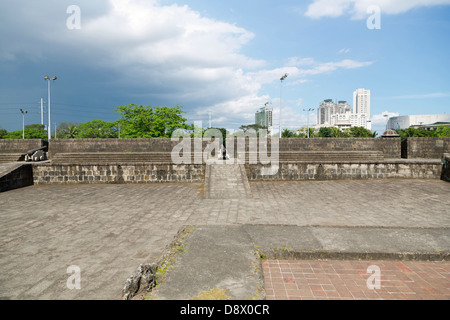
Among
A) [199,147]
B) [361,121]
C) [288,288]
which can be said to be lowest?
[288,288]

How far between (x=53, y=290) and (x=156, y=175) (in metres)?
7.13

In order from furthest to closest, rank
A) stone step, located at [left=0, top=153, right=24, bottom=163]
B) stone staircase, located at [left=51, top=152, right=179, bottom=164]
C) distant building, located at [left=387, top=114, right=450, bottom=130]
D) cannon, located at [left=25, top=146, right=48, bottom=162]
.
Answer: distant building, located at [left=387, top=114, right=450, bottom=130] → cannon, located at [left=25, top=146, right=48, bottom=162] → stone step, located at [left=0, top=153, right=24, bottom=163] → stone staircase, located at [left=51, top=152, right=179, bottom=164]

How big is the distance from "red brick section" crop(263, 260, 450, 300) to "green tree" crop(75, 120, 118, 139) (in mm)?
62477

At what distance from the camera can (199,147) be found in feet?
53.2

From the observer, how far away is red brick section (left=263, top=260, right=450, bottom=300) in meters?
2.55

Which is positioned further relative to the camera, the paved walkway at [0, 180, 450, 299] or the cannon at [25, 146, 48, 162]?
the cannon at [25, 146, 48, 162]

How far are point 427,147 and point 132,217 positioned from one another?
17726 millimetres

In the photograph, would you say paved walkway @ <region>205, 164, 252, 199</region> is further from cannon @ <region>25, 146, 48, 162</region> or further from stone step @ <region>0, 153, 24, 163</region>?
stone step @ <region>0, 153, 24, 163</region>

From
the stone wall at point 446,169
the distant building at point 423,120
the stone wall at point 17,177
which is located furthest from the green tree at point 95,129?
the distant building at point 423,120

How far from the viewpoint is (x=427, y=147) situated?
602 inches

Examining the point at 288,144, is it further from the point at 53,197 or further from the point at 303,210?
the point at 53,197

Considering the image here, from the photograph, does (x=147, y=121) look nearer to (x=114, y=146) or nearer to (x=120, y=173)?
(x=114, y=146)

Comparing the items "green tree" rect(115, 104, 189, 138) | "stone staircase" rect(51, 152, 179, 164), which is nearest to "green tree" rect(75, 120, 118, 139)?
"green tree" rect(115, 104, 189, 138)
